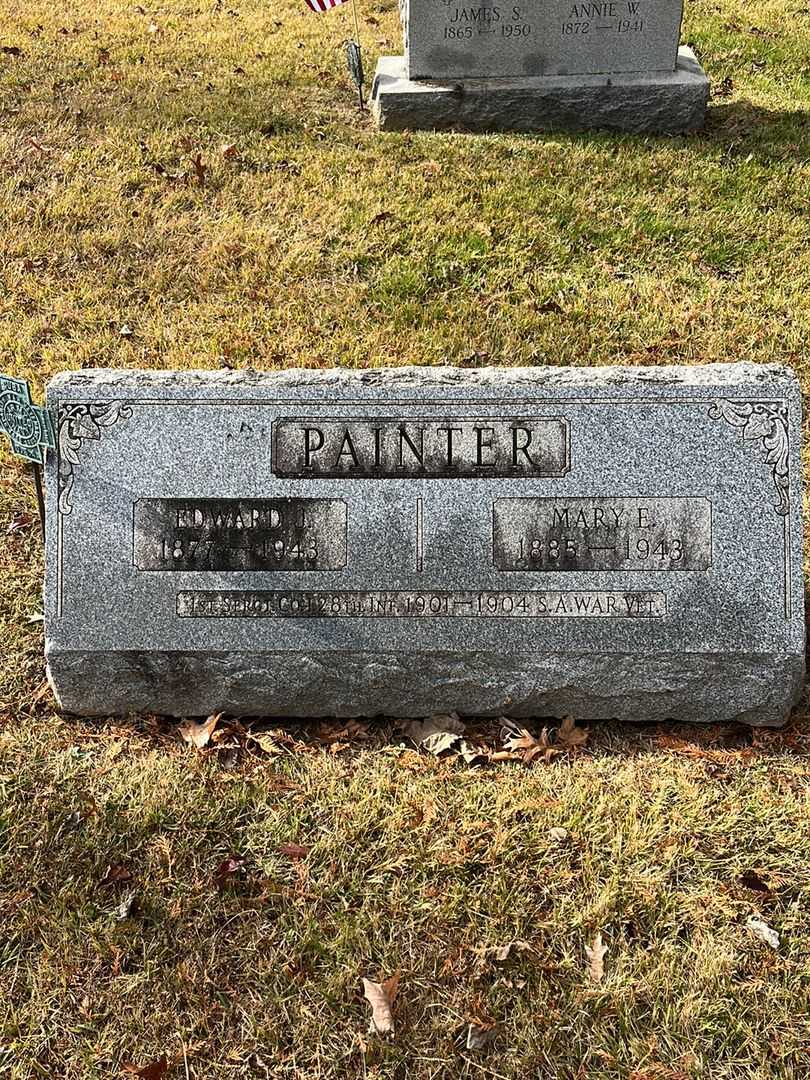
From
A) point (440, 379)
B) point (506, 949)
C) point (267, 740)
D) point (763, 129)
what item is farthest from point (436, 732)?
point (763, 129)

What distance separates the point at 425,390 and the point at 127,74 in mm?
6694

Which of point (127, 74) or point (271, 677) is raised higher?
point (127, 74)

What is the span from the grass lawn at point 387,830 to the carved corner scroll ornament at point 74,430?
861mm

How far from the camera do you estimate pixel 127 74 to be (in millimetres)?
8336

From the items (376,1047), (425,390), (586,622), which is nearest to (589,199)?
(425,390)

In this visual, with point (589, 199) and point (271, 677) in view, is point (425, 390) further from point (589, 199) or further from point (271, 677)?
point (589, 199)

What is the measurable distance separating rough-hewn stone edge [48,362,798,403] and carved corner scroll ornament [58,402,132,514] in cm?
8

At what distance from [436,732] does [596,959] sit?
105 centimetres

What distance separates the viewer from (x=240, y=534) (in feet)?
11.3

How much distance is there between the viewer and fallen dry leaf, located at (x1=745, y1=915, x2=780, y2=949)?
2.86 m

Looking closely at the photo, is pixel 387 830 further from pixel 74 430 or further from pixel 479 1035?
pixel 74 430

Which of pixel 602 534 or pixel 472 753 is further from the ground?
pixel 602 534

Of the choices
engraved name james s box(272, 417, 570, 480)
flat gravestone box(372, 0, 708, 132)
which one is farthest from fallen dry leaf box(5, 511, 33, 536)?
flat gravestone box(372, 0, 708, 132)

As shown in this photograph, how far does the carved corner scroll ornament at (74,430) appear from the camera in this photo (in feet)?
11.4
